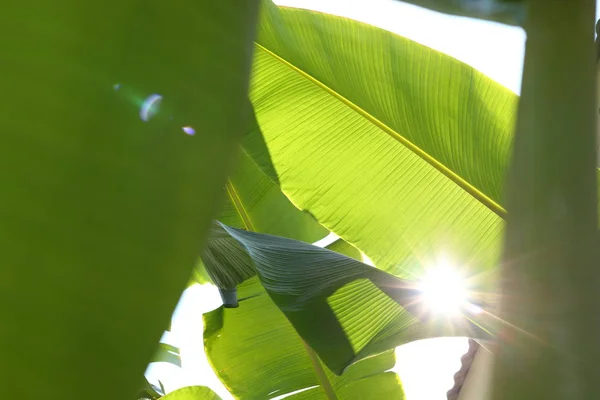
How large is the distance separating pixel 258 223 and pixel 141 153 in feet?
4.40

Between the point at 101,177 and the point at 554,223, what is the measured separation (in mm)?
217

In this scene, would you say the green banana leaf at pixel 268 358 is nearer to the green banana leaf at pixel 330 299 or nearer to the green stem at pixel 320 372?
the green stem at pixel 320 372

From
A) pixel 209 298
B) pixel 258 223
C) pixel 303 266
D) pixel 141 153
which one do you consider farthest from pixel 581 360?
pixel 209 298

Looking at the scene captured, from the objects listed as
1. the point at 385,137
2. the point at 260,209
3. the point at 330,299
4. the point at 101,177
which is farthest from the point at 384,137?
the point at 101,177

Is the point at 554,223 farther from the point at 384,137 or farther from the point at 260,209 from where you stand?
the point at 260,209

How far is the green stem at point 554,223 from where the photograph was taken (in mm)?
227

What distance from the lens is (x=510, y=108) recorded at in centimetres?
97

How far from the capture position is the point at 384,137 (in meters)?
1.05

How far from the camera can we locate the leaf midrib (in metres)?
0.93

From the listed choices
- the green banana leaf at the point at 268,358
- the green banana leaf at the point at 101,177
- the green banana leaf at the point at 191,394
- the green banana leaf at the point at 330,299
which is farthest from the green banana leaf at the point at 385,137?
the green banana leaf at the point at 101,177

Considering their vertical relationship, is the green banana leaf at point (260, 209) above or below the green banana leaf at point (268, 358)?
above

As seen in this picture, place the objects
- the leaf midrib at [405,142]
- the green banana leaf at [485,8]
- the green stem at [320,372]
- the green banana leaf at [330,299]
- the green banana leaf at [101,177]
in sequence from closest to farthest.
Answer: the green banana leaf at [101,177]
the green banana leaf at [485,8]
the green banana leaf at [330,299]
the leaf midrib at [405,142]
the green stem at [320,372]

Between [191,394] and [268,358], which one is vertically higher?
[268,358]

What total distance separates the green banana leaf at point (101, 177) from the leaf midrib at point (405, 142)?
86 centimetres
